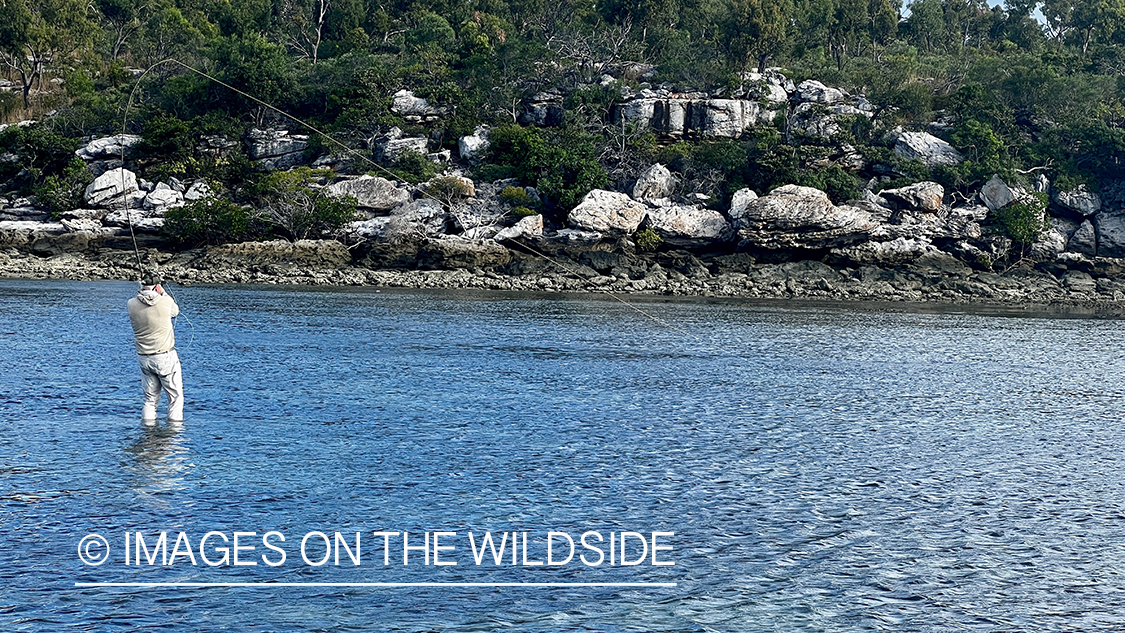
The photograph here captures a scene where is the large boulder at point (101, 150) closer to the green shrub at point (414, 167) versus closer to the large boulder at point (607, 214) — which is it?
the green shrub at point (414, 167)

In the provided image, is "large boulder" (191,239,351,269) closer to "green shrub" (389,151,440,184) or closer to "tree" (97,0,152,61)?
"green shrub" (389,151,440,184)

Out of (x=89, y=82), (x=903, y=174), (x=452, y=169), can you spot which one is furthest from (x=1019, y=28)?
(x=89, y=82)

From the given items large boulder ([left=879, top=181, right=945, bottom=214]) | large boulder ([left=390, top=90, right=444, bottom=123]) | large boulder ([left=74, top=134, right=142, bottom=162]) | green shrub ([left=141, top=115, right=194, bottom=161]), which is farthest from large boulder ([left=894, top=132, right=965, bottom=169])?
large boulder ([left=74, top=134, right=142, bottom=162])

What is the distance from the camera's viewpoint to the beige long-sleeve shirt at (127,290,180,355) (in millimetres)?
13336

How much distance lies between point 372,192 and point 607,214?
14959mm

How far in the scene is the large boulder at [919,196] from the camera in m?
64.9

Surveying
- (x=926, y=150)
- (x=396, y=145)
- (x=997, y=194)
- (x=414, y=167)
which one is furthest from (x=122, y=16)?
(x=997, y=194)

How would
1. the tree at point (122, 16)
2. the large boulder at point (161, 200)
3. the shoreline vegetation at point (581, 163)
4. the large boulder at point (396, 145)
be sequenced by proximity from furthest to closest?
the tree at point (122, 16)
the large boulder at point (396, 145)
the large boulder at point (161, 200)
the shoreline vegetation at point (581, 163)

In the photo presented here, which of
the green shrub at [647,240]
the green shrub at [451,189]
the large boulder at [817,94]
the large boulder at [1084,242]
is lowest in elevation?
the green shrub at [647,240]

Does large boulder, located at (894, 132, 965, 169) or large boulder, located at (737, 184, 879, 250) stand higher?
large boulder, located at (894, 132, 965, 169)

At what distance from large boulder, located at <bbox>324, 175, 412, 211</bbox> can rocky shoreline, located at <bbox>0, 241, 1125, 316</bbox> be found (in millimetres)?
4679

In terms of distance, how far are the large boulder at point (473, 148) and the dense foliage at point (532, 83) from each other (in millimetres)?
859

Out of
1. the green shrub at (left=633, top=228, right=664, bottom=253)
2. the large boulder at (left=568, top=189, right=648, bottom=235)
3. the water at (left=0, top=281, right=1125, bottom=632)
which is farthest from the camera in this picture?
the green shrub at (left=633, top=228, right=664, bottom=253)

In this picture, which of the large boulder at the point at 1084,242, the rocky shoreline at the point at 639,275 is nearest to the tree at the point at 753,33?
the rocky shoreline at the point at 639,275
